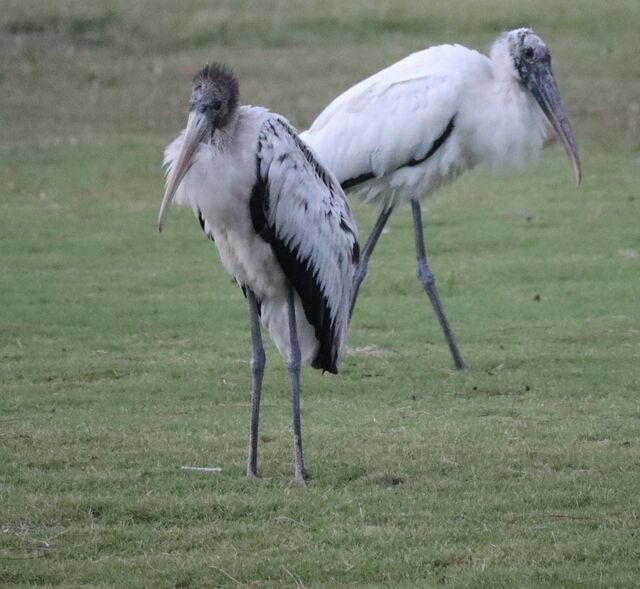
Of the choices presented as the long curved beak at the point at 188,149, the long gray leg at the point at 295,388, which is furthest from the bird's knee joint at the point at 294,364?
the long curved beak at the point at 188,149

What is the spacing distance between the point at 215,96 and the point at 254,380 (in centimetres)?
133

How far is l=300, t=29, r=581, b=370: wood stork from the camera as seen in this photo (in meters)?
9.18

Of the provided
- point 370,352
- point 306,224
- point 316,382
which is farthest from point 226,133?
point 370,352

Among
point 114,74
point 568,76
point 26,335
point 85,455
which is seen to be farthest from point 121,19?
point 85,455

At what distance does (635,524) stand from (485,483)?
80 centimetres

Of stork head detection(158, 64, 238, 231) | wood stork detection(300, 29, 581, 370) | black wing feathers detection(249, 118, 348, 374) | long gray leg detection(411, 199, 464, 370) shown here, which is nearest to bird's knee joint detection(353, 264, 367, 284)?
wood stork detection(300, 29, 581, 370)

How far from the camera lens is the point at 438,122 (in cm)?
916

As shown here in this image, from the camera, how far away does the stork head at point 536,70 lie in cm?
916

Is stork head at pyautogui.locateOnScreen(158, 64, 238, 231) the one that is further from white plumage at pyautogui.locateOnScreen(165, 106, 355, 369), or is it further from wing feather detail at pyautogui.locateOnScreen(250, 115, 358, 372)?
wing feather detail at pyautogui.locateOnScreen(250, 115, 358, 372)

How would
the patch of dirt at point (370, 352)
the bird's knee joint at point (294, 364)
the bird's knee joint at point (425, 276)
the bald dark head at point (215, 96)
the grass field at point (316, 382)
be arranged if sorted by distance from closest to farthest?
the grass field at point (316, 382)
the bald dark head at point (215, 96)
the bird's knee joint at point (294, 364)
the patch of dirt at point (370, 352)
the bird's knee joint at point (425, 276)

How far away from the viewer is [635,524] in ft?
18.6

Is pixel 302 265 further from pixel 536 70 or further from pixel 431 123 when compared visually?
pixel 536 70

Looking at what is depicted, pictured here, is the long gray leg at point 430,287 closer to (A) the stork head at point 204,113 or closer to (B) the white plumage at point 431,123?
(B) the white plumage at point 431,123

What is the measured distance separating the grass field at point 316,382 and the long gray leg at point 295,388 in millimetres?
120
